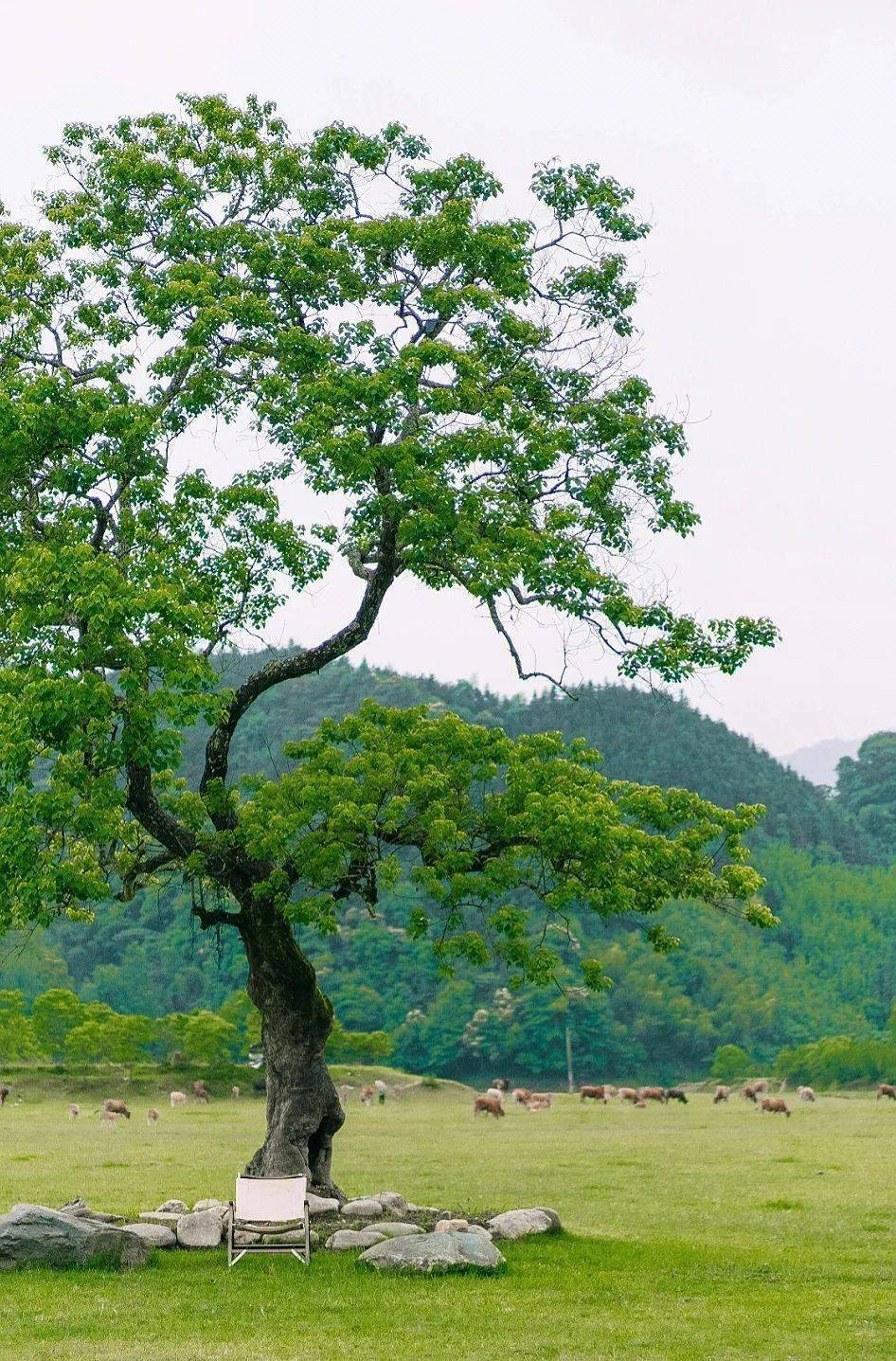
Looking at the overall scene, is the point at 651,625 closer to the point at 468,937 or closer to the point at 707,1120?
the point at 468,937

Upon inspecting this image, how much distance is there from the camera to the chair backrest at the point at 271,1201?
1625 cm

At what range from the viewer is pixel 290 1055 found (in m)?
20.5

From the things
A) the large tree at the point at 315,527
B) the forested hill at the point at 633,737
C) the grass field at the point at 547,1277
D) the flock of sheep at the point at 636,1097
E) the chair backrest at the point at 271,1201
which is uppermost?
the forested hill at the point at 633,737

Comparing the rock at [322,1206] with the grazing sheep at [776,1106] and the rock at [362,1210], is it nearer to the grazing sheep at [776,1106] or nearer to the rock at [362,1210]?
the rock at [362,1210]

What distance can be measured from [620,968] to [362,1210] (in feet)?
275

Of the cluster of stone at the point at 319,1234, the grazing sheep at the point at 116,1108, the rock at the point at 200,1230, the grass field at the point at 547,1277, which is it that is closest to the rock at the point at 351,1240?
the cluster of stone at the point at 319,1234

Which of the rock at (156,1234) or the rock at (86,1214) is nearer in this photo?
the rock at (156,1234)

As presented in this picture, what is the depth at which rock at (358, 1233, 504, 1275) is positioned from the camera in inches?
618

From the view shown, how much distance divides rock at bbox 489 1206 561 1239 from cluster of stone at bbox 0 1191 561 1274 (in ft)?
0.04

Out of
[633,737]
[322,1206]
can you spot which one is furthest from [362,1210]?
[633,737]

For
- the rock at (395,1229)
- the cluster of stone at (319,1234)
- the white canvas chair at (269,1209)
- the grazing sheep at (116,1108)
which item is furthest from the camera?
the grazing sheep at (116,1108)

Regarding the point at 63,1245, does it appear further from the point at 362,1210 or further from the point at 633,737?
Result: the point at 633,737

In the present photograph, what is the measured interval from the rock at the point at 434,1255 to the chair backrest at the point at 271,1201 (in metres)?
0.88

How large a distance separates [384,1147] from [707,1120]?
1711cm
